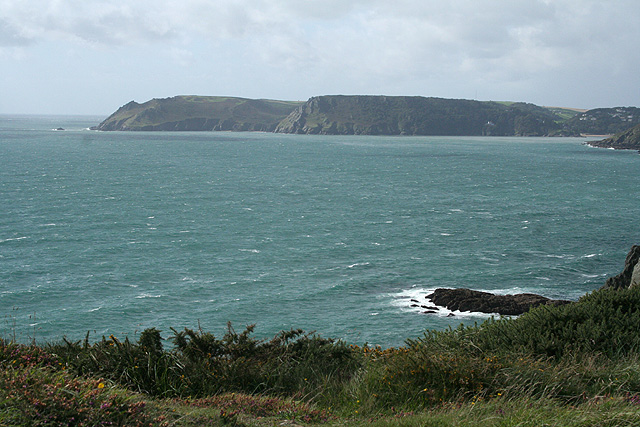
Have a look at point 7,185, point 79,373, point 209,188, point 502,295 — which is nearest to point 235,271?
point 502,295

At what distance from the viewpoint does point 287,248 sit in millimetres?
48938

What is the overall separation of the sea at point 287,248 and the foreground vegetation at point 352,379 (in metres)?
2.18

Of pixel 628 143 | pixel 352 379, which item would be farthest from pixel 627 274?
pixel 628 143

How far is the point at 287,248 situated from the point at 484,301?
19.0 meters

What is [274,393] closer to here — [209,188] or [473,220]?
[473,220]

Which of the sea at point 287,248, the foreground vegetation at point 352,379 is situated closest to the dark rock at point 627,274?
the sea at point 287,248

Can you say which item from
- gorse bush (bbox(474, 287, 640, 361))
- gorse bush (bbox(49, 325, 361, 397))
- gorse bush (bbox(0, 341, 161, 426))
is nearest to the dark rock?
gorse bush (bbox(474, 287, 640, 361))

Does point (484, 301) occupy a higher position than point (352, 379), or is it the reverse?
point (352, 379)

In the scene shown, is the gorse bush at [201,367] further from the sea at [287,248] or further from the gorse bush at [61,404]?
the gorse bush at [61,404]

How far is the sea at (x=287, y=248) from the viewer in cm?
3375

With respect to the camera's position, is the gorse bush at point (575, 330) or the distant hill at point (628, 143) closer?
the gorse bush at point (575, 330)

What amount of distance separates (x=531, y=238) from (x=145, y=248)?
117 ft

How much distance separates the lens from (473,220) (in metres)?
62.0

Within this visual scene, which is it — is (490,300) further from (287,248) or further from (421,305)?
(287,248)
